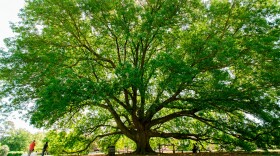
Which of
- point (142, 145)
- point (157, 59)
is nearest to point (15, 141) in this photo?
point (142, 145)

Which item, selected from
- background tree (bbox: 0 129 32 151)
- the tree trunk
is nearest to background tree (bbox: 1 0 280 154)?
the tree trunk

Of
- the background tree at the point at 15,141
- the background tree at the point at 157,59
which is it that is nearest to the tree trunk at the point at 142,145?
the background tree at the point at 157,59

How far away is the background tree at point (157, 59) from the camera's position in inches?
440

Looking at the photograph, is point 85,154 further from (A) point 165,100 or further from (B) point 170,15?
(B) point 170,15

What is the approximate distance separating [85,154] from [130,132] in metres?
4.52

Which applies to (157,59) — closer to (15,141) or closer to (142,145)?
(142,145)

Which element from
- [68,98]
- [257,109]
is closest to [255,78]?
[257,109]

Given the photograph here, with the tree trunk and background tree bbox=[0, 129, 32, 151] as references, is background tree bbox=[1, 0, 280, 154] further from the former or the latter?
background tree bbox=[0, 129, 32, 151]

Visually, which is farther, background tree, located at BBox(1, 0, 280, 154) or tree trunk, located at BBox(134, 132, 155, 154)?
tree trunk, located at BBox(134, 132, 155, 154)

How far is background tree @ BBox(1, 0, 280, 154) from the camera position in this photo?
11188mm

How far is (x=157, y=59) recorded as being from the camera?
440 inches

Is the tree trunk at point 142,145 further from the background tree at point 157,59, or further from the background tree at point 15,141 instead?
the background tree at point 15,141

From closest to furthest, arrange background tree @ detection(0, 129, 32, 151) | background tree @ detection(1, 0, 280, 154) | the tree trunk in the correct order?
background tree @ detection(1, 0, 280, 154) → the tree trunk → background tree @ detection(0, 129, 32, 151)

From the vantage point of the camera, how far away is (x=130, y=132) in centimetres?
1673
